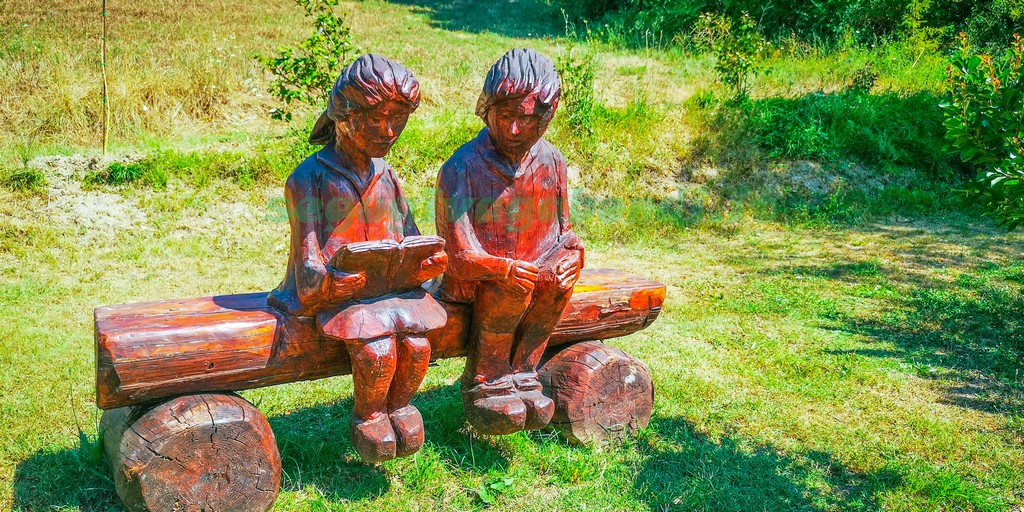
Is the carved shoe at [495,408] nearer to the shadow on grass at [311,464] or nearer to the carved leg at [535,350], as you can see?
the carved leg at [535,350]

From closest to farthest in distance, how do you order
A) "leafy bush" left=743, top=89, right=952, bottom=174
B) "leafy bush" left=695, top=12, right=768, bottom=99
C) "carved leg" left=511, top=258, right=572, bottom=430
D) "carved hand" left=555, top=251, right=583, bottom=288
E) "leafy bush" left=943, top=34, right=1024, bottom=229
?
"carved hand" left=555, top=251, right=583, bottom=288 → "carved leg" left=511, top=258, right=572, bottom=430 → "leafy bush" left=943, top=34, right=1024, bottom=229 → "leafy bush" left=743, top=89, right=952, bottom=174 → "leafy bush" left=695, top=12, right=768, bottom=99

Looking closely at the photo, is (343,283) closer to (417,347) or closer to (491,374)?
(417,347)

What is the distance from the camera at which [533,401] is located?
3.87 m

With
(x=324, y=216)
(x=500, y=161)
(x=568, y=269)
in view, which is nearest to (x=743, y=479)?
(x=568, y=269)

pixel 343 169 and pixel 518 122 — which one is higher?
pixel 518 122

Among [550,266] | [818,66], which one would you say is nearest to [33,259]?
[550,266]

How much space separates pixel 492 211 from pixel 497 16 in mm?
14037

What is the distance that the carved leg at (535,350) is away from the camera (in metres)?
3.72

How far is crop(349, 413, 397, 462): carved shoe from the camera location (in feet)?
11.1

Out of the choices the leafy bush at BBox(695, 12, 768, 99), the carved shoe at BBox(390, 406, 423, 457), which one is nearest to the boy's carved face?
the carved shoe at BBox(390, 406, 423, 457)

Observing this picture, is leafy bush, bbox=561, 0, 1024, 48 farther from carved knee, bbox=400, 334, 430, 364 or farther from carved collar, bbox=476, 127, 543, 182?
carved knee, bbox=400, 334, 430, 364

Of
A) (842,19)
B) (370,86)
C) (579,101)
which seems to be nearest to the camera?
(370,86)

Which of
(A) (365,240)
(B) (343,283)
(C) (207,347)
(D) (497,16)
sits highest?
(D) (497,16)

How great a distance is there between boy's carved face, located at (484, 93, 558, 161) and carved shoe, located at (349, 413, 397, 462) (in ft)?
4.04
